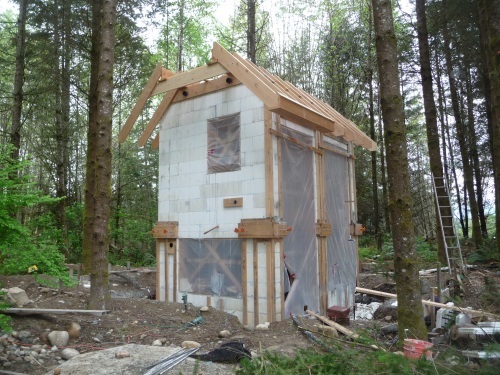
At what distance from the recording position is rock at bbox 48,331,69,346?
18.8 feet

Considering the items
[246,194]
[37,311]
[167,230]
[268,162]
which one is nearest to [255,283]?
[246,194]

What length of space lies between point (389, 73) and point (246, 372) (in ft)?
13.6

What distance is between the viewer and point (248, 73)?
319 inches

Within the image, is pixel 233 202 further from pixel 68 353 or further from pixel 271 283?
pixel 68 353

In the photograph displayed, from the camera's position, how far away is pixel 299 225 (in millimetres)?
9055

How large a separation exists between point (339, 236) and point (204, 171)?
4.10 meters

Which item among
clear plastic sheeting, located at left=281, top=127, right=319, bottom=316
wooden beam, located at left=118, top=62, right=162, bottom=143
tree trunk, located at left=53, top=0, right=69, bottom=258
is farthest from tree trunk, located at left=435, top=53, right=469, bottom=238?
tree trunk, located at left=53, top=0, right=69, bottom=258

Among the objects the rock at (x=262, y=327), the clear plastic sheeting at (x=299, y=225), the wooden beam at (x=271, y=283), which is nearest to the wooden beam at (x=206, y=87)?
the clear plastic sheeting at (x=299, y=225)

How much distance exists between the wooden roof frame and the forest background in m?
3.68

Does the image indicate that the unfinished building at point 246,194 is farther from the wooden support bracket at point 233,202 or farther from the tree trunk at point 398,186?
the tree trunk at point 398,186

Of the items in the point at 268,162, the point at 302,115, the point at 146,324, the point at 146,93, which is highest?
the point at 146,93

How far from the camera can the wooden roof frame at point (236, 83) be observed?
25.6 ft

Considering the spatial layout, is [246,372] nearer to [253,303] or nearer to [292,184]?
[253,303]

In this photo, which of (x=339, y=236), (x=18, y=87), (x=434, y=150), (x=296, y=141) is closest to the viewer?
(x=296, y=141)
